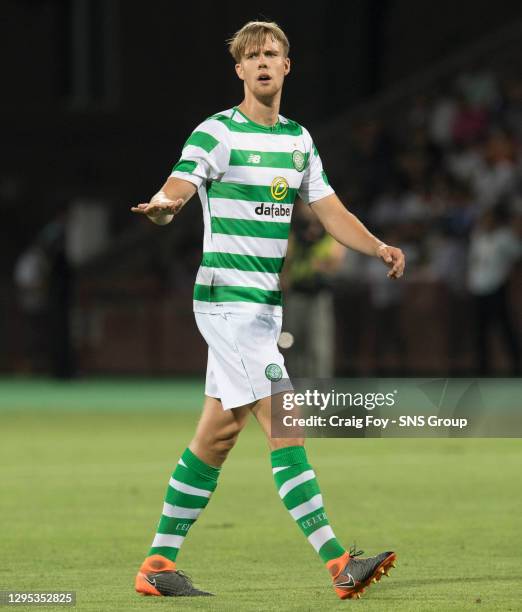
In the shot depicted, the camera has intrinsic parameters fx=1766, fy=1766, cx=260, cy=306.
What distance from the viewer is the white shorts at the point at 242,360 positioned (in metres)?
7.27

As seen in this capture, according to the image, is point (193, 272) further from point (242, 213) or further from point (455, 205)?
point (242, 213)

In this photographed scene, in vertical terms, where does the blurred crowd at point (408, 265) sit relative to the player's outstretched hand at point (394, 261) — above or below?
below

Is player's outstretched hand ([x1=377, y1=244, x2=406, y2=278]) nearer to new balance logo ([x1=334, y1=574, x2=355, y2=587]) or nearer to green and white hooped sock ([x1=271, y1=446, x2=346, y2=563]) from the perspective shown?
green and white hooped sock ([x1=271, y1=446, x2=346, y2=563])

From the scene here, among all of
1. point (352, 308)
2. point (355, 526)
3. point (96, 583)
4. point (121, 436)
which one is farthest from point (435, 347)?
point (96, 583)

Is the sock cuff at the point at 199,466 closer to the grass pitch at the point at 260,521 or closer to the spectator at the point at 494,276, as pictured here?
the grass pitch at the point at 260,521

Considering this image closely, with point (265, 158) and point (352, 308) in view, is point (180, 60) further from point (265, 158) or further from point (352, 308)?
point (265, 158)

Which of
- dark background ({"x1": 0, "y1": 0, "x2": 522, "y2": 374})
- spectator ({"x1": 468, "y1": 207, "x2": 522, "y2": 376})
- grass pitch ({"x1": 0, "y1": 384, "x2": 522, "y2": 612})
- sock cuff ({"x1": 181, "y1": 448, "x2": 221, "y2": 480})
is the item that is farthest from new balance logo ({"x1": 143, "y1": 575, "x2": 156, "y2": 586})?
dark background ({"x1": 0, "y1": 0, "x2": 522, "y2": 374})

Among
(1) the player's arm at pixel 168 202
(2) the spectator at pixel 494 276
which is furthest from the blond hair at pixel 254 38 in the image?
(2) the spectator at pixel 494 276

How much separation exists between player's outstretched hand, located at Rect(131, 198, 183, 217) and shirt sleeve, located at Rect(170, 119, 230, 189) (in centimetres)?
35

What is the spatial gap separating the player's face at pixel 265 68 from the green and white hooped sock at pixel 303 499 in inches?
58.6

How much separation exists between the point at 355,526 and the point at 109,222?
21.6m

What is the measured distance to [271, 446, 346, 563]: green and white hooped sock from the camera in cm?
727

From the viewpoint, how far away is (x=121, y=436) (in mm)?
15844

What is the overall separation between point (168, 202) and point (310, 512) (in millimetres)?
1472
